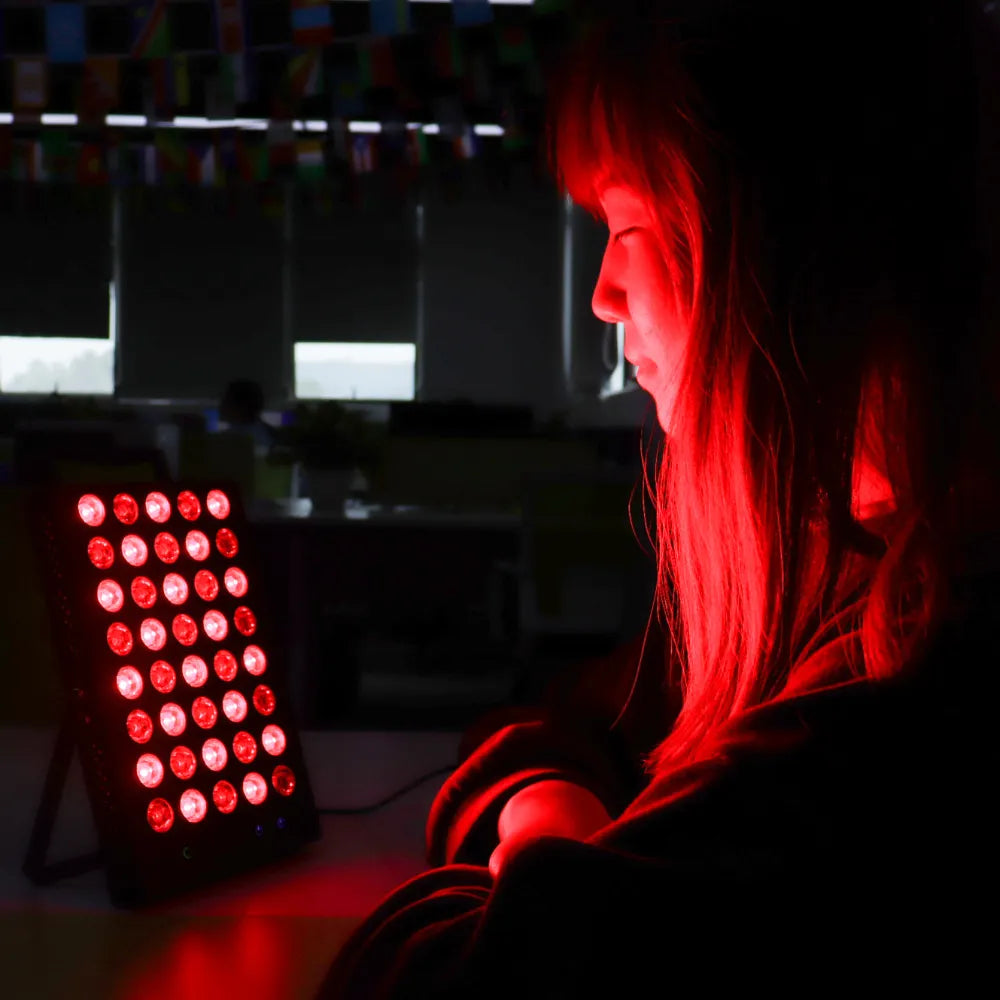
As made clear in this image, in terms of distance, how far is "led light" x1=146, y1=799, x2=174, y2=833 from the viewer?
1.92ft

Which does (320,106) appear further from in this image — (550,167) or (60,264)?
(550,167)

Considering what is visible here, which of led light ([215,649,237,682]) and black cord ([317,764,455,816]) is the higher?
led light ([215,649,237,682])

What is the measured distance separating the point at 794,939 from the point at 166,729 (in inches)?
16.7

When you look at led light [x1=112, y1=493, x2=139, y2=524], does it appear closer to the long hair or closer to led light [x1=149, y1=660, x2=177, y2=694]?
led light [x1=149, y1=660, x2=177, y2=694]

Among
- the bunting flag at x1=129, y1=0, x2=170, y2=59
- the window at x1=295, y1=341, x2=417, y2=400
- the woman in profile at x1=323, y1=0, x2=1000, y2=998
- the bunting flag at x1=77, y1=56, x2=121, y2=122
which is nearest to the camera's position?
the woman in profile at x1=323, y1=0, x2=1000, y2=998

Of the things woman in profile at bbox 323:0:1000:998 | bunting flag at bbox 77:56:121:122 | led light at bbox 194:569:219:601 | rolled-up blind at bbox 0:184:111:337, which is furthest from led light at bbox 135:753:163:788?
rolled-up blind at bbox 0:184:111:337

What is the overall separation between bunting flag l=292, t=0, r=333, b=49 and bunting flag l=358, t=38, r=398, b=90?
0.64m

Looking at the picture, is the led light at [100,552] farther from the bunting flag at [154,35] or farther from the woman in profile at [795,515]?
the bunting flag at [154,35]

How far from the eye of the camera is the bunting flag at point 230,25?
3250 mm

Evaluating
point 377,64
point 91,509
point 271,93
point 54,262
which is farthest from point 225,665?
point 54,262

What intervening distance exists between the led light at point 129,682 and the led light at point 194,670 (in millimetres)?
30

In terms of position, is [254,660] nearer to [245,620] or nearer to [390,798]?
[245,620]

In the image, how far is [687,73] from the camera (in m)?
0.39

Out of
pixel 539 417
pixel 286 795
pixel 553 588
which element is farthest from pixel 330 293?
pixel 286 795
